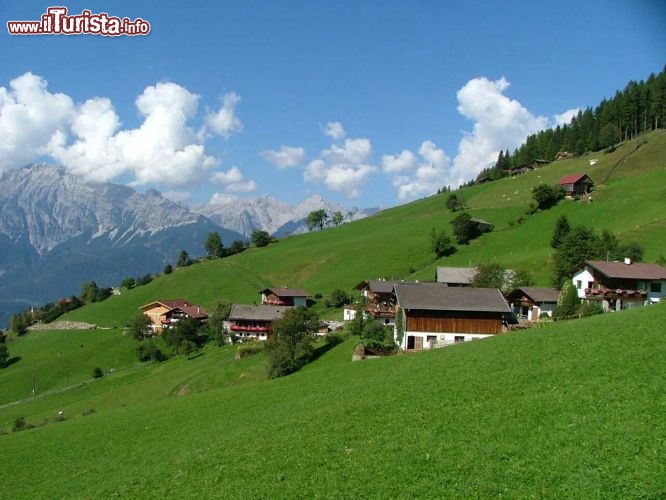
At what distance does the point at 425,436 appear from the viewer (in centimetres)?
1947

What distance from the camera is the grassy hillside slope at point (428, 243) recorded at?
102 m

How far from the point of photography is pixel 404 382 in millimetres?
29547

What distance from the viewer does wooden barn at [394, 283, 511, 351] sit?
5247 centimetres

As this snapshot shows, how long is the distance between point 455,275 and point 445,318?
1495 inches

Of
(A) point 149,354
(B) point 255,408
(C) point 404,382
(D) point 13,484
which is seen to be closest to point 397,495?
(C) point 404,382

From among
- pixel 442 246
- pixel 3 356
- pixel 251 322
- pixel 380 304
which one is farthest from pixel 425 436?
pixel 3 356

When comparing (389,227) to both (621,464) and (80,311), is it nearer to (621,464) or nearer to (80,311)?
(80,311)

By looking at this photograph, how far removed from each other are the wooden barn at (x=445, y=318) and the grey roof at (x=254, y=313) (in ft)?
153

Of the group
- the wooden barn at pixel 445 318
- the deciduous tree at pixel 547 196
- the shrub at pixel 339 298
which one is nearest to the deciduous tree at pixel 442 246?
the shrub at pixel 339 298

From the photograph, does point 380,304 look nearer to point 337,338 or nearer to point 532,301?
point 337,338

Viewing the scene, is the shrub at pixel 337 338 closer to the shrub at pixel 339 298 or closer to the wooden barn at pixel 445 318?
the wooden barn at pixel 445 318

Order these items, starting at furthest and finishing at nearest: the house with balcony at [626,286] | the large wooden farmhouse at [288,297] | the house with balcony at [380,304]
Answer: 1. the large wooden farmhouse at [288,297]
2. the house with balcony at [380,304]
3. the house with balcony at [626,286]

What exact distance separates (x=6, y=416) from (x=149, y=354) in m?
26.9

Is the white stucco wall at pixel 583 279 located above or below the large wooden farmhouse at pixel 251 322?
above
